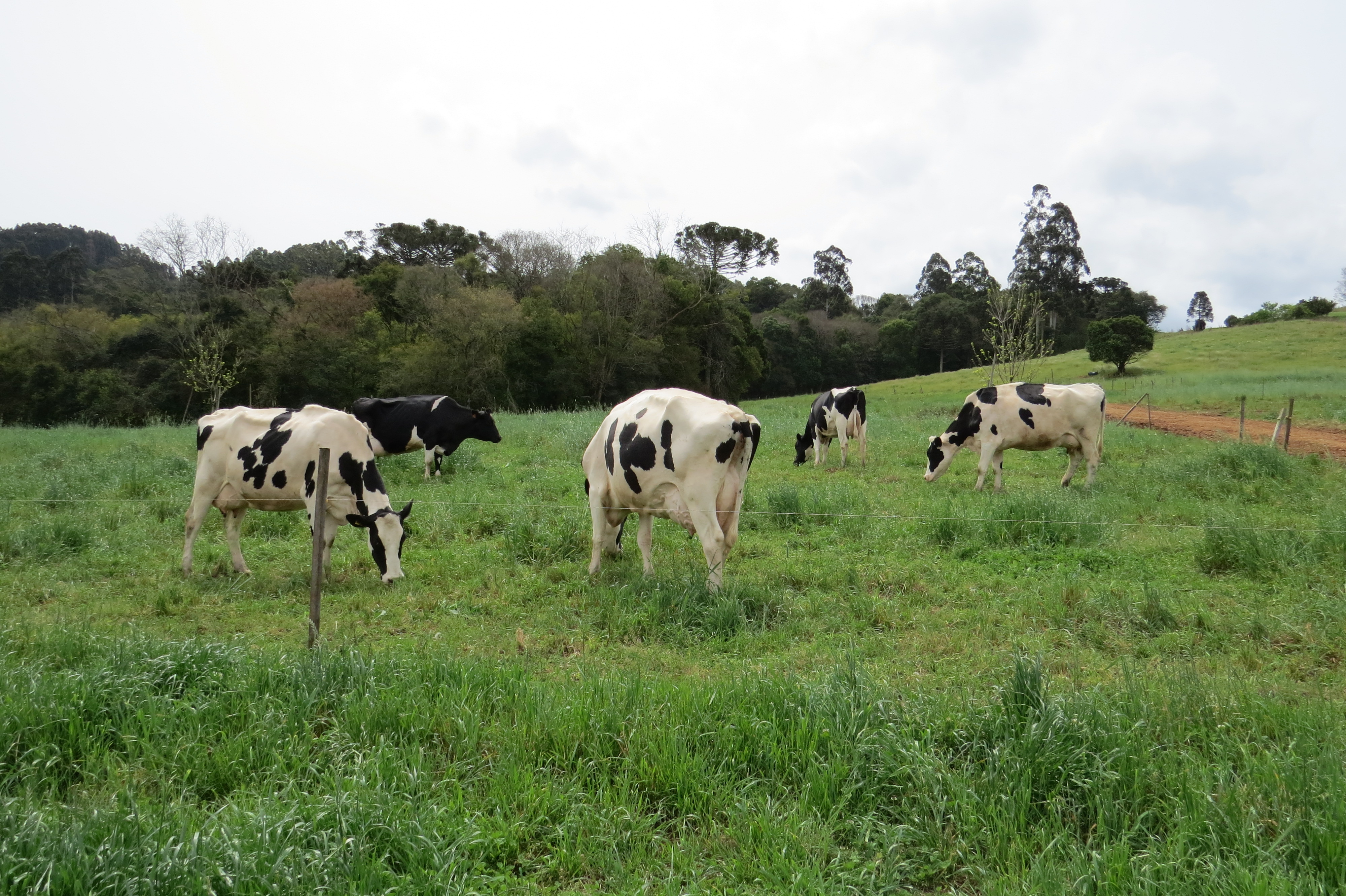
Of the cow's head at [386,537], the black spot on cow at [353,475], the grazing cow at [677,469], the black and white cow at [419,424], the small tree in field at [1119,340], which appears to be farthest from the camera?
the small tree in field at [1119,340]

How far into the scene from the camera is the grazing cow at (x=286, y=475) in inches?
325

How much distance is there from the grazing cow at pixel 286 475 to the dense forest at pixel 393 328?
25505 millimetres

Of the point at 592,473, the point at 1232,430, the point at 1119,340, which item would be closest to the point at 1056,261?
the point at 1119,340

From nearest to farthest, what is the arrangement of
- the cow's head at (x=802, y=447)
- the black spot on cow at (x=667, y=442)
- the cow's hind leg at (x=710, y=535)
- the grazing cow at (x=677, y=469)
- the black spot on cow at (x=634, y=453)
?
the cow's hind leg at (x=710, y=535), the grazing cow at (x=677, y=469), the black spot on cow at (x=667, y=442), the black spot on cow at (x=634, y=453), the cow's head at (x=802, y=447)

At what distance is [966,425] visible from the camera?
551 inches

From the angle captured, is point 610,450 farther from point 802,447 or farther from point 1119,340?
point 1119,340

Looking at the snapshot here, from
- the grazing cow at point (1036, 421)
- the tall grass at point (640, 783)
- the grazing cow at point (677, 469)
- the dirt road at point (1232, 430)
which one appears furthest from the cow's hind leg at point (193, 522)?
the dirt road at point (1232, 430)

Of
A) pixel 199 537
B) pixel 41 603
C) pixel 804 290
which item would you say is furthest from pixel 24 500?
pixel 804 290

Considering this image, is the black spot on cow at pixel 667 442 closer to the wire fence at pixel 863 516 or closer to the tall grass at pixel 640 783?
the wire fence at pixel 863 516

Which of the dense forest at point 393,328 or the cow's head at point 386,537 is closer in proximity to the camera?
the cow's head at point 386,537

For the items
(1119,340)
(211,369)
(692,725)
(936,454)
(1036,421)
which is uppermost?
(1119,340)

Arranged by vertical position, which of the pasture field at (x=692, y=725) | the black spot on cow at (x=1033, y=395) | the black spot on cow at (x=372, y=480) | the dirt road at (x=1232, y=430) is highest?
the black spot on cow at (x=1033, y=395)

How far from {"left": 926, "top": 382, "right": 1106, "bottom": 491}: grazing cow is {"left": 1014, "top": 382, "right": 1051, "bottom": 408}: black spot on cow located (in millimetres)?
10

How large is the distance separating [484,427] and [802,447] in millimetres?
7290
